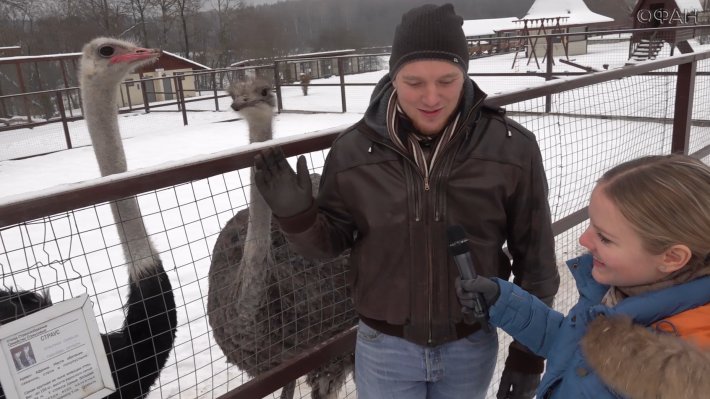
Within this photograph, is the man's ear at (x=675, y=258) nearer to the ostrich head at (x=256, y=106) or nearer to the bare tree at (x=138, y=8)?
the ostrich head at (x=256, y=106)

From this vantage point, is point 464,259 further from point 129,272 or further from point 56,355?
point 129,272

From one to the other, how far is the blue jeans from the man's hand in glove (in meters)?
0.06

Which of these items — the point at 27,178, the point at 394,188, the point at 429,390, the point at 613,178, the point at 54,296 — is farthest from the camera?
the point at 27,178

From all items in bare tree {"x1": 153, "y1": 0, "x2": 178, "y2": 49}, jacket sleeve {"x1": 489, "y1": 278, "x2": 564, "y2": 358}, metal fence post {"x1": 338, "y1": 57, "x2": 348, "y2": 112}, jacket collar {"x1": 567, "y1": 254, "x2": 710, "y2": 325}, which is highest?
bare tree {"x1": 153, "y1": 0, "x2": 178, "y2": 49}

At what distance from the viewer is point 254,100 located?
10.3 ft

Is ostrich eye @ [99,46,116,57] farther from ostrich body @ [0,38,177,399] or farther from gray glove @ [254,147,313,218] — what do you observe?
gray glove @ [254,147,313,218]

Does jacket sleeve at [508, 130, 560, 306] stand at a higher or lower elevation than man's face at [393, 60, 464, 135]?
lower

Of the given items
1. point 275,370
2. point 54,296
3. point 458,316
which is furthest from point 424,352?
point 54,296

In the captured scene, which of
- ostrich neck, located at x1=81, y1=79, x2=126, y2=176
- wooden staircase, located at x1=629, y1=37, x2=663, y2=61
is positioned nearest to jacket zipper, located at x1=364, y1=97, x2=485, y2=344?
ostrich neck, located at x1=81, y1=79, x2=126, y2=176

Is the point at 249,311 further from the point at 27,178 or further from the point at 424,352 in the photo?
the point at 27,178

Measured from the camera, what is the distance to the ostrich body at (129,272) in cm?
223

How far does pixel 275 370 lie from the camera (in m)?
2.11

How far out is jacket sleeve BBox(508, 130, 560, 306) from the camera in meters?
1.71

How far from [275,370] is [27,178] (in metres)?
8.47
